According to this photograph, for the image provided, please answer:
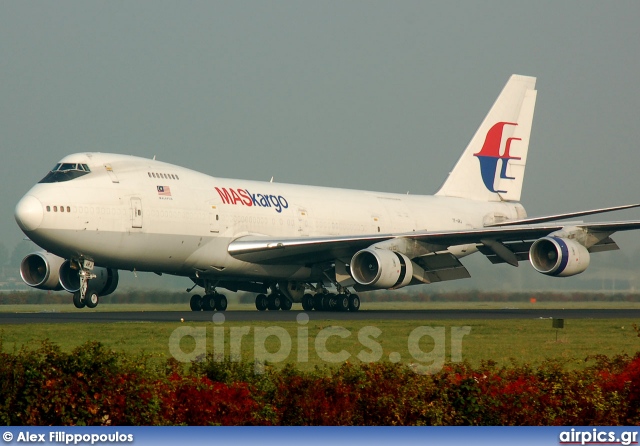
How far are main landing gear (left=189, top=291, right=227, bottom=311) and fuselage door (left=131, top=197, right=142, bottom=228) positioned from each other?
503 centimetres

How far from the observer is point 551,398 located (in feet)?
35.5

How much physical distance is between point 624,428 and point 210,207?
22190mm

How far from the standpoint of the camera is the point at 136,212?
28266 mm

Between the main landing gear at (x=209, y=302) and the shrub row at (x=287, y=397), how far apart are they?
21.0 meters

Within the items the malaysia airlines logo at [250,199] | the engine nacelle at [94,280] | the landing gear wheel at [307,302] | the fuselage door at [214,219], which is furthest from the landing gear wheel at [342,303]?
the engine nacelle at [94,280]

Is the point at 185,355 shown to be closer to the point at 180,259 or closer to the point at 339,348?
the point at 339,348

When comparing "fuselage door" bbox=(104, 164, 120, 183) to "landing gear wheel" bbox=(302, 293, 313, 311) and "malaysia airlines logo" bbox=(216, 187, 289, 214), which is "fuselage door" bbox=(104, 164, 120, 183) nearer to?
"malaysia airlines logo" bbox=(216, 187, 289, 214)

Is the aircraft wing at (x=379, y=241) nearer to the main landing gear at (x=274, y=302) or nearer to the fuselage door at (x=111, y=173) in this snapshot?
→ the main landing gear at (x=274, y=302)

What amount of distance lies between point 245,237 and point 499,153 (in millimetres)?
14897

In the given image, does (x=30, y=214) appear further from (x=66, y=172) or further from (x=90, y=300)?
(x=90, y=300)

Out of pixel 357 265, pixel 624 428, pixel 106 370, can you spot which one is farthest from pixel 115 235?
pixel 624 428

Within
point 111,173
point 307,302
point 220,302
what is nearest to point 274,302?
point 307,302

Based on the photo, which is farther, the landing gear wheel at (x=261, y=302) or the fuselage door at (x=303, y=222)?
the landing gear wheel at (x=261, y=302)

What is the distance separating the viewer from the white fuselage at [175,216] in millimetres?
27203
